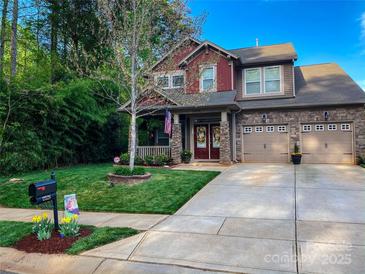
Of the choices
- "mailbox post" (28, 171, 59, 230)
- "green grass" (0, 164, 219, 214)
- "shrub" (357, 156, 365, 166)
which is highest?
"mailbox post" (28, 171, 59, 230)

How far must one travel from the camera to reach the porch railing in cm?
1433

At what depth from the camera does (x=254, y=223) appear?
5.24 m

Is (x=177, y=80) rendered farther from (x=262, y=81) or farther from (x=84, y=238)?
(x=84, y=238)

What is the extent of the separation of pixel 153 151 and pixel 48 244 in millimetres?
10175

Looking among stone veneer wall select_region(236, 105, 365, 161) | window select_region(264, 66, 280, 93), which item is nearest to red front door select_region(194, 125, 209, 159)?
stone veneer wall select_region(236, 105, 365, 161)

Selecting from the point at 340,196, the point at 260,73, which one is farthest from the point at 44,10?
the point at 340,196

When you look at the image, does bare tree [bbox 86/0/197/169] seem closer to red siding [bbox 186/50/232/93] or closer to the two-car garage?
red siding [bbox 186/50/232/93]

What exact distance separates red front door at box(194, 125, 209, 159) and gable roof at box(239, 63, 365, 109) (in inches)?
99.3

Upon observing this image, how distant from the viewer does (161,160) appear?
44.8 feet

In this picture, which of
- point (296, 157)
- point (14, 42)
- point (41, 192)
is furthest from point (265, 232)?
point (14, 42)

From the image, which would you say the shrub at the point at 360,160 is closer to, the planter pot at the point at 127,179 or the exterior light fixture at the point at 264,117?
the exterior light fixture at the point at 264,117

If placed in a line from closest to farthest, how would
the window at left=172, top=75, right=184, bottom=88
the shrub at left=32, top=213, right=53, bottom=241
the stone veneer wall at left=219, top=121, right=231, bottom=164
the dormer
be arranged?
the shrub at left=32, top=213, right=53, bottom=241 → the stone veneer wall at left=219, top=121, right=231, bottom=164 → the dormer → the window at left=172, top=75, right=184, bottom=88

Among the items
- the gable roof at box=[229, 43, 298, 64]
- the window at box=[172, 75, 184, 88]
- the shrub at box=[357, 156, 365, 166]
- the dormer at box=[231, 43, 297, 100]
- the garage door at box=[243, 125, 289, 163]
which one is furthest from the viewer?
the window at box=[172, 75, 184, 88]

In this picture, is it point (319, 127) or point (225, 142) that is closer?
point (225, 142)
